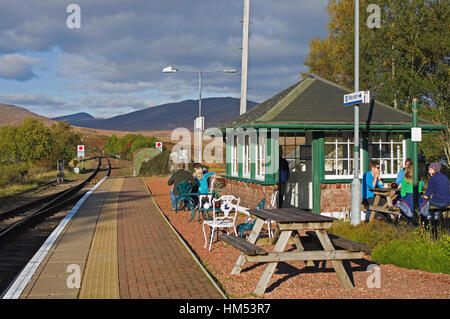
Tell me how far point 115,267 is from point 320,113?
8367 millimetres

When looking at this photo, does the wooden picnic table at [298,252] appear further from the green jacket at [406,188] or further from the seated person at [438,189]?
the green jacket at [406,188]

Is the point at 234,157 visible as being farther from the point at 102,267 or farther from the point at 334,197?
the point at 102,267

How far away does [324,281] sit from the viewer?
7.12 metres

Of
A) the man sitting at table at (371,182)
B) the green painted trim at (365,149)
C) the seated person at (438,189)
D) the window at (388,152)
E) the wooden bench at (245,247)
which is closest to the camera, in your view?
the wooden bench at (245,247)

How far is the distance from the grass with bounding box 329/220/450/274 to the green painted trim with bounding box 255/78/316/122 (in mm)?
4468

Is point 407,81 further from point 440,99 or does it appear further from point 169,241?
point 169,241

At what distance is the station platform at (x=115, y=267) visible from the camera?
645 centimetres

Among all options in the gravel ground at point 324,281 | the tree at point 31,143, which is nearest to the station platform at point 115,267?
the gravel ground at point 324,281

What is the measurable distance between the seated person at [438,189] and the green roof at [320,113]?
4.22 meters

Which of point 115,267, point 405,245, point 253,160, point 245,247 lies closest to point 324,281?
point 245,247

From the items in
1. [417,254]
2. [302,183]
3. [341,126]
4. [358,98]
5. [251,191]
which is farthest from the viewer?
[302,183]

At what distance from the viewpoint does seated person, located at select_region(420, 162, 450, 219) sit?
32.1ft

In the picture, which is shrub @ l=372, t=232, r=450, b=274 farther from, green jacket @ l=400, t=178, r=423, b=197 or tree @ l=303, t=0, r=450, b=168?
tree @ l=303, t=0, r=450, b=168

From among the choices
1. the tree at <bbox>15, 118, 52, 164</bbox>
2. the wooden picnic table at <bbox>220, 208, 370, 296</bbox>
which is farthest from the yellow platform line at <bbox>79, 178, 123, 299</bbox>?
the tree at <bbox>15, 118, 52, 164</bbox>
